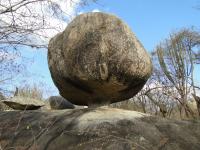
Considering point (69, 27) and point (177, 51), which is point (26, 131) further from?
point (177, 51)

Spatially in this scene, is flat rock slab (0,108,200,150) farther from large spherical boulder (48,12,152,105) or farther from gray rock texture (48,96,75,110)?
gray rock texture (48,96,75,110)

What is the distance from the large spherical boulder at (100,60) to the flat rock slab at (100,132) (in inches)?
19.2

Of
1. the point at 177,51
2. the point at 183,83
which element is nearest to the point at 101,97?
the point at 183,83

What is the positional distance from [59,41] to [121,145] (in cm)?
238

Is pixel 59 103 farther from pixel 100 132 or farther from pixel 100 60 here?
pixel 100 132

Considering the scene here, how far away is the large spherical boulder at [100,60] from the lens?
21.6 ft

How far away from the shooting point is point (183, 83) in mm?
26828

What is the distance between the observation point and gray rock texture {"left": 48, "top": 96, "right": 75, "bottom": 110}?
10070mm

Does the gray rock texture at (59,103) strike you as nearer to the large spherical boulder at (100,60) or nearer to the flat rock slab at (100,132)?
the large spherical boulder at (100,60)

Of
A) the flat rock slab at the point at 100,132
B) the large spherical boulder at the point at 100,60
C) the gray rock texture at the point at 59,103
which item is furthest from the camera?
the gray rock texture at the point at 59,103

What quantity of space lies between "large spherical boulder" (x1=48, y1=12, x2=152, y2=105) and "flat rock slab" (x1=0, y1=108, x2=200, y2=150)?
1.60 ft

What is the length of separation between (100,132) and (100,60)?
1240mm

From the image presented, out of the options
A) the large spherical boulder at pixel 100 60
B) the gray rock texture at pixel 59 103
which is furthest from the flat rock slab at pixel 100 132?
the gray rock texture at pixel 59 103

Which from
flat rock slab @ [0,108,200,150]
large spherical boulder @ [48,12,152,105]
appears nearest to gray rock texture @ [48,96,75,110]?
large spherical boulder @ [48,12,152,105]
